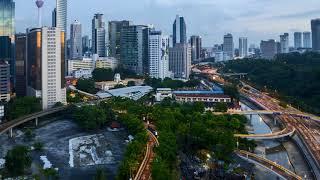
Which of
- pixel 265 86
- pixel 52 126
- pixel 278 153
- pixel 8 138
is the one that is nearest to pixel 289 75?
pixel 265 86

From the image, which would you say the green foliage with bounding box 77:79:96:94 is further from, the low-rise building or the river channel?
the river channel

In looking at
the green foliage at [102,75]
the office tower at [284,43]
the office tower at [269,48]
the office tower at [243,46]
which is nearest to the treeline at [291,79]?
the green foliage at [102,75]

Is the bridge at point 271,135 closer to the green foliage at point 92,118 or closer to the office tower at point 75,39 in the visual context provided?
the green foliage at point 92,118

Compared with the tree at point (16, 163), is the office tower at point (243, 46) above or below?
above

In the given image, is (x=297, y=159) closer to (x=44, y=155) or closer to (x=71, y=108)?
(x=44, y=155)

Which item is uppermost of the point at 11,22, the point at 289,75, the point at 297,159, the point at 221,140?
the point at 11,22

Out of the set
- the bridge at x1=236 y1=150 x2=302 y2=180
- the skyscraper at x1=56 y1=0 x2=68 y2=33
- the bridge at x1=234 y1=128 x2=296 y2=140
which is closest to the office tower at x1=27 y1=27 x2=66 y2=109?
the bridge at x1=234 y1=128 x2=296 y2=140
